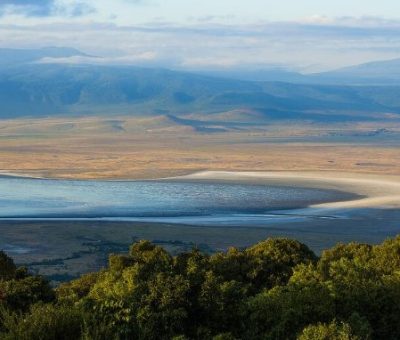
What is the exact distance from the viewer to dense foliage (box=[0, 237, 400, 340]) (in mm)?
16234

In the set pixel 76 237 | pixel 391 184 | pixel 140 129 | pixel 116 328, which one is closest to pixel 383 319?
pixel 116 328

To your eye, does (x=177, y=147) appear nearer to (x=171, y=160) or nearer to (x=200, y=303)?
(x=171, y=160)

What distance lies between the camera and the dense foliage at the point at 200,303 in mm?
16234

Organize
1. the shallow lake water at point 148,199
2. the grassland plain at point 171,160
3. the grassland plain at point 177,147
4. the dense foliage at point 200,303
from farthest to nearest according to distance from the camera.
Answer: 1. the grassland plain at point 177,147
2. the shallow lake water at point 148,199
3. the grassland plain at point 171,160
4. the dense foliage at point 200,303

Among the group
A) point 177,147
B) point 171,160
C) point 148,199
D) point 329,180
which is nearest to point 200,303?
point 148,199

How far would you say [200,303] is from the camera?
19672 millimetres

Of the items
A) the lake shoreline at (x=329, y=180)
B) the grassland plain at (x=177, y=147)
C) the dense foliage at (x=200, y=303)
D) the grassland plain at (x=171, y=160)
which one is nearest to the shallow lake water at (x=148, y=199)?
the lake shoreline at (x=329, y=180)

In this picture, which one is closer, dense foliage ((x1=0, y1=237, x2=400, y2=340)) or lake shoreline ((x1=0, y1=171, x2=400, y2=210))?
dense foliage ((x1=0, y1=237, x2=400, y2=340))

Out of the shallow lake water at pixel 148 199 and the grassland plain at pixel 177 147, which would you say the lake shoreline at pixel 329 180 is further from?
the grassland plain at pixel 177 147

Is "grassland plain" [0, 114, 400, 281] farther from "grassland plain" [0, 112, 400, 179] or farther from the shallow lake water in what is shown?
the shallow lake water

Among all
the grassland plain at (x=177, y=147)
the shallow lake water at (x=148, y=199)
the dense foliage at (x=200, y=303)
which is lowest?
the shallow lake water at (x=148, y=199)

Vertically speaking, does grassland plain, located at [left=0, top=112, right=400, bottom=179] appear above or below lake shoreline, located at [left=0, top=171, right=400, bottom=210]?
above

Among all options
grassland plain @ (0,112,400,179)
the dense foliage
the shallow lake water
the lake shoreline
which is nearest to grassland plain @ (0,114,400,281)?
grassland plain @ (0,112,400,179)

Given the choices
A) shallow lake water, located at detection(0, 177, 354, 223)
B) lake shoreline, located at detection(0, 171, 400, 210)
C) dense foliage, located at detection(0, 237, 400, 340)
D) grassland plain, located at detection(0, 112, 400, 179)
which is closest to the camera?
dense foliage, located at detection(0, 237, 400, 340)
